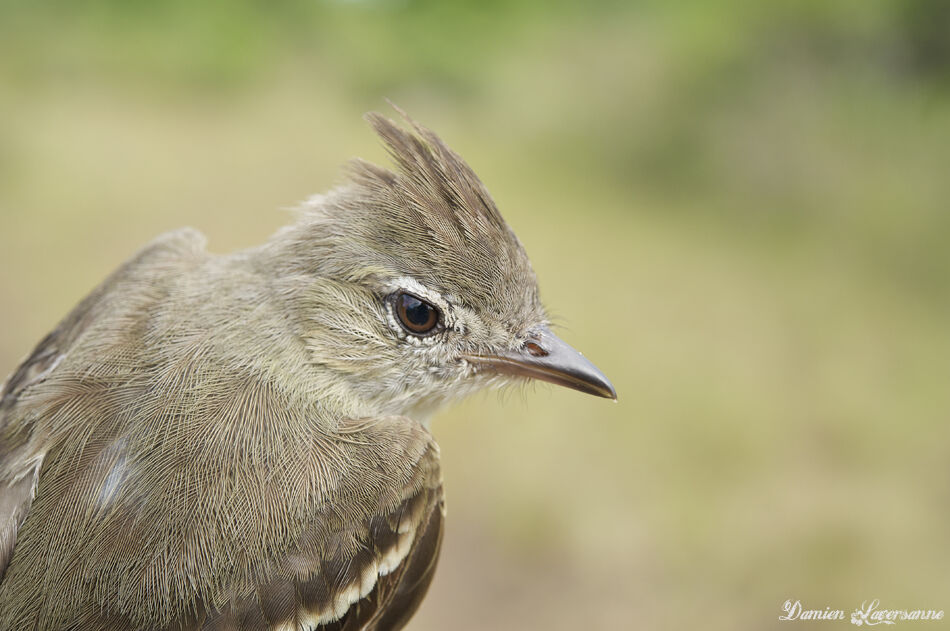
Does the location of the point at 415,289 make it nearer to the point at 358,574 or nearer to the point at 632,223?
the point at 358,574

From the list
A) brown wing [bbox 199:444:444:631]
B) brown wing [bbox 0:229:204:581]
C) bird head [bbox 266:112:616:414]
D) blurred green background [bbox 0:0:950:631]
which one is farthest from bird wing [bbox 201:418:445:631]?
blurred green background [bbox 0:0:950:631]

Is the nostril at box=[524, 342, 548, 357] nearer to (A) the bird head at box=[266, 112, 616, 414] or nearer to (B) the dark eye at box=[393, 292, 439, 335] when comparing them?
(A) the bird head at box=[266, 112, 616, 414]

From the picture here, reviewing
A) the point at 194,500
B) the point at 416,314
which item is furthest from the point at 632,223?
the point at 194,500

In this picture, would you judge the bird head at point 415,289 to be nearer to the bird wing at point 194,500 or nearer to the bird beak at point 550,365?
the bird beak at point 550,365

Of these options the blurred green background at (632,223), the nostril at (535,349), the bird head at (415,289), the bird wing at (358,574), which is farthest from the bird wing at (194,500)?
the blurred green background at (632,223)

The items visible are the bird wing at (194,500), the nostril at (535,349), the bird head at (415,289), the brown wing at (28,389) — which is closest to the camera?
the bird wing at (194,500)

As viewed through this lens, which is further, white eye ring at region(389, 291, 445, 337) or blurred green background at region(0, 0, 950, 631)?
blurred green background at region(0, 0, 950, 631)

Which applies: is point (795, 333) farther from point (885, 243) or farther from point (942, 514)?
point (942, 514)
